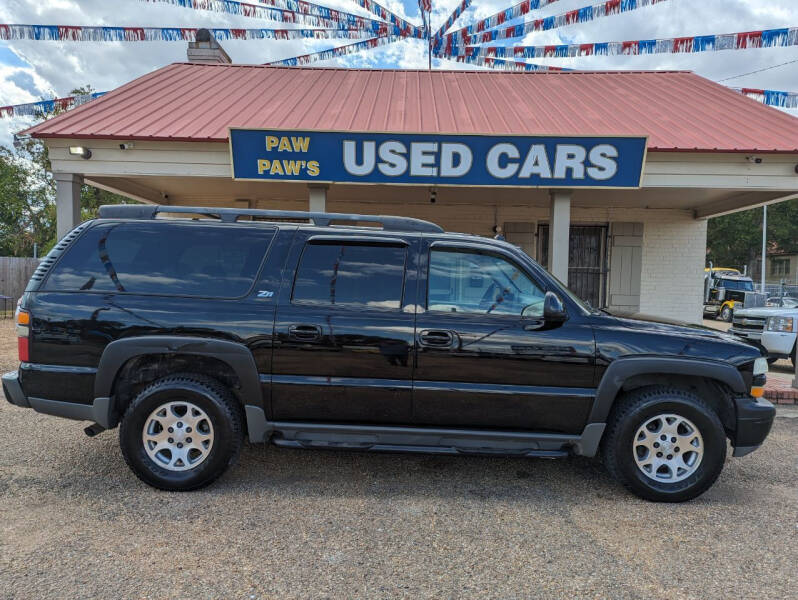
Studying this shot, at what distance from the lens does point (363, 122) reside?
24.9 ft

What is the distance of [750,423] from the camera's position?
3.32m

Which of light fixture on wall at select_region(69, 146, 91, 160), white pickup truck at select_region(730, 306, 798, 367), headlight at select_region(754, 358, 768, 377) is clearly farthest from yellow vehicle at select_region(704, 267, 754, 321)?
light fixture on wall at select_region(69, 146, 91, 160)

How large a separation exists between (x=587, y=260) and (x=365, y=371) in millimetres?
7956

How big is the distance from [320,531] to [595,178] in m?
5.89

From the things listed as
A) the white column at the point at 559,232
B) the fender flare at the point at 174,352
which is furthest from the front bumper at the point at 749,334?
the fender flare at the point at 174,352

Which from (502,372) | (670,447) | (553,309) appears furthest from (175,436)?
(670,447)

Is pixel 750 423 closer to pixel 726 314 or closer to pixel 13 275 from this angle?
pixel 13 275

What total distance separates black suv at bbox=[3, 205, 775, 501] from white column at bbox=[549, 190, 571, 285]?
12.7 ft

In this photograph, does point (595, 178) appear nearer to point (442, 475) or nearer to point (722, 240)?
point (442, 475)

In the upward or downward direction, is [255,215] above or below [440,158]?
below

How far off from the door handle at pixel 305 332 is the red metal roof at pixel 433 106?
435cm

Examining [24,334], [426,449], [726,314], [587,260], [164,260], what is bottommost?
[426,449]

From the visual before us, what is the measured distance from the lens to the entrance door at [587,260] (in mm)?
9891

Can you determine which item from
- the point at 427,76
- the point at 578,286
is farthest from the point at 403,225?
the point at 427,76
